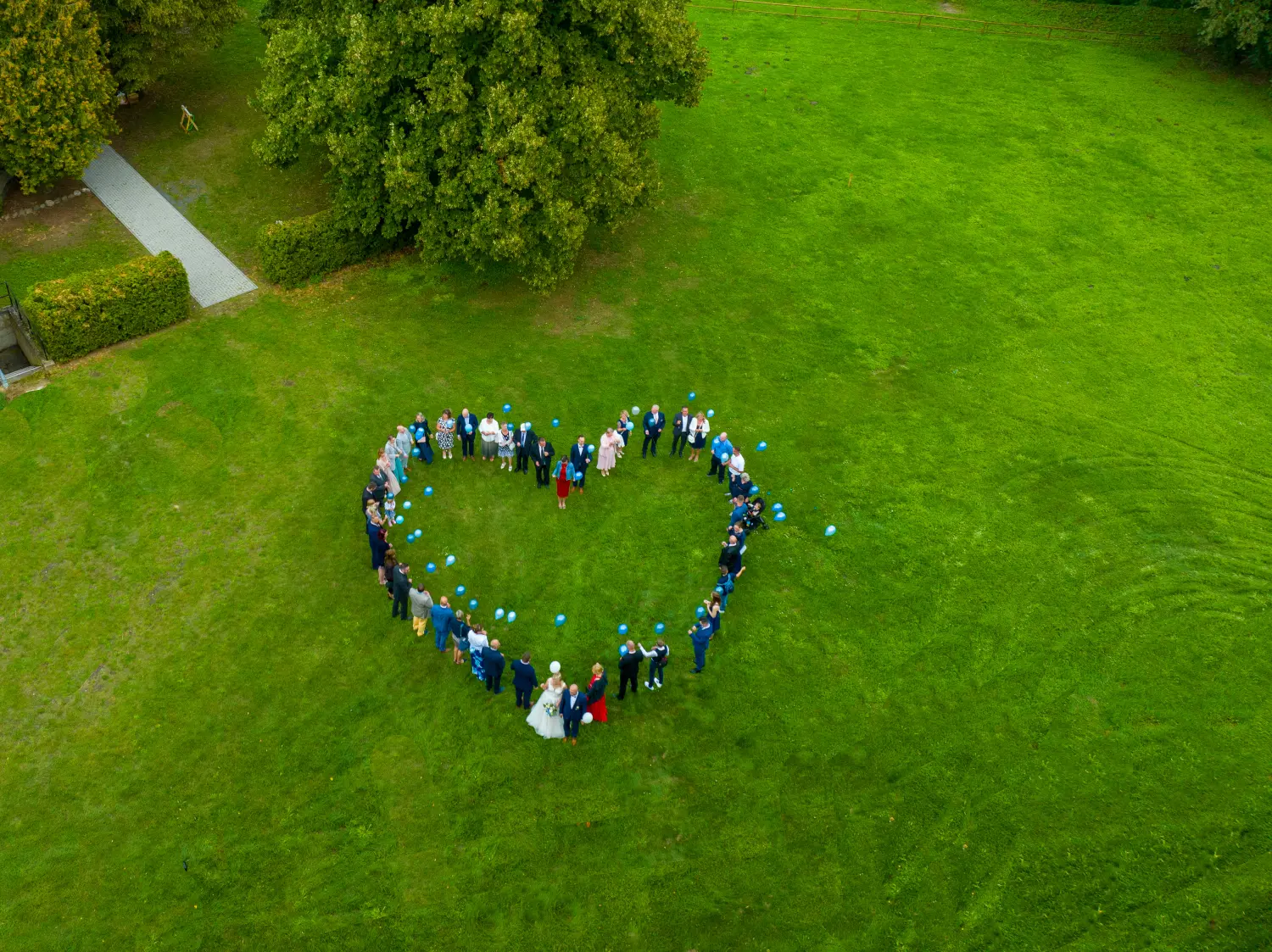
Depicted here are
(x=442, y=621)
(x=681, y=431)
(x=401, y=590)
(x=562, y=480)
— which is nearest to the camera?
(x=442, y=621)

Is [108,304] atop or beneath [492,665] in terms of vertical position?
atop

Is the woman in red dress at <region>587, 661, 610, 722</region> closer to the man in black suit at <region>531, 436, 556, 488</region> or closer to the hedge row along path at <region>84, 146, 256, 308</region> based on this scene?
the man in black suit at <region>531, 436, 556, 488</region>

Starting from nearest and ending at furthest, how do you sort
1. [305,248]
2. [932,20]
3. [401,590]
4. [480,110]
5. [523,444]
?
[401,590]
[523,444]
[480,110]
[305,248]
[932,20]

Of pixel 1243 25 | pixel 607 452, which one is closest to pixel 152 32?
pixel 607 452

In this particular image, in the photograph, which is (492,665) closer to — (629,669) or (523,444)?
(629,669)

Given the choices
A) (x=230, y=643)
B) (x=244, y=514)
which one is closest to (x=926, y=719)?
(x=230, y=643)

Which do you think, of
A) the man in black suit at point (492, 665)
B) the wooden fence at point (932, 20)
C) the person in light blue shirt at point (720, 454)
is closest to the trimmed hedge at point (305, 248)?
the person in light blue shirt at point (720, 454)

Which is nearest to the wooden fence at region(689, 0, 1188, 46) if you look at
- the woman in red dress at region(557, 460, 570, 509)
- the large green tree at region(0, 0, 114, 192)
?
the large green tree at region(0, 0, 114, 192)

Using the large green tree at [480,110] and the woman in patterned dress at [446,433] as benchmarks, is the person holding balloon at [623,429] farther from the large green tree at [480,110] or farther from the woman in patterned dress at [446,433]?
the large green tree at [480,110]
